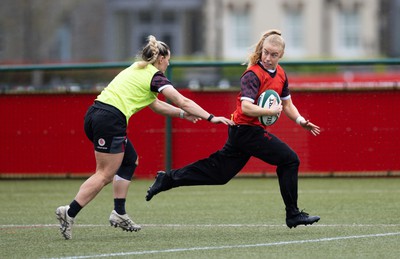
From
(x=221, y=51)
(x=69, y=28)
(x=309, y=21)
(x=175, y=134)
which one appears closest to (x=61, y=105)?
(x=175, y=134)

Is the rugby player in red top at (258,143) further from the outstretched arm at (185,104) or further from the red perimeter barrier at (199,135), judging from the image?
the red perimeter barrier at (199,135)

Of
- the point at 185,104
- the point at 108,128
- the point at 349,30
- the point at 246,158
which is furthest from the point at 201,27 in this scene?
the point at 108,128

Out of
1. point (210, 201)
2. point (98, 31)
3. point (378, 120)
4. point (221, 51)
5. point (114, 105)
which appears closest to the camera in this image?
point (114, 105)

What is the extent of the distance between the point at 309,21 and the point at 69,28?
11.5 metres

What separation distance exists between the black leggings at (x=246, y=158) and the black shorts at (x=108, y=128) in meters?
0.74

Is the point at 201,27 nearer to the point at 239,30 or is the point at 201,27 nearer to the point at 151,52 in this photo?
the point at 239,30

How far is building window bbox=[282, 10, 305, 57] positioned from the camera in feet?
172

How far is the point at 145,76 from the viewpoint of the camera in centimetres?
1084

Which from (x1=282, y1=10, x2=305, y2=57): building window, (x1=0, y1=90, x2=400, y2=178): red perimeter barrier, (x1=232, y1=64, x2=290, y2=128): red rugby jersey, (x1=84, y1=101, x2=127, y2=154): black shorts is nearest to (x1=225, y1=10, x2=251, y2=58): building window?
(x1=282, y1=10, x2=305, y2=57): building window

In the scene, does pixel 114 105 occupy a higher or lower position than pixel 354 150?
higher

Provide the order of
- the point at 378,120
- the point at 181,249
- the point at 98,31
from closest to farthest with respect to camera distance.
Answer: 1. the point at 181,249
2. the point at 378,120
3. the point at 98,31

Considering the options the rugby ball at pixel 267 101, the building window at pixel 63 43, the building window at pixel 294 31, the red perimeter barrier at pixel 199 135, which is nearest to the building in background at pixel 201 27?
the building window at pixel 294 31

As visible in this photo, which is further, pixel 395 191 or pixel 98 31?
pixel 98 31

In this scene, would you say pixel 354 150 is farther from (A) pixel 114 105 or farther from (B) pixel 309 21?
(B) pixel 309 21
